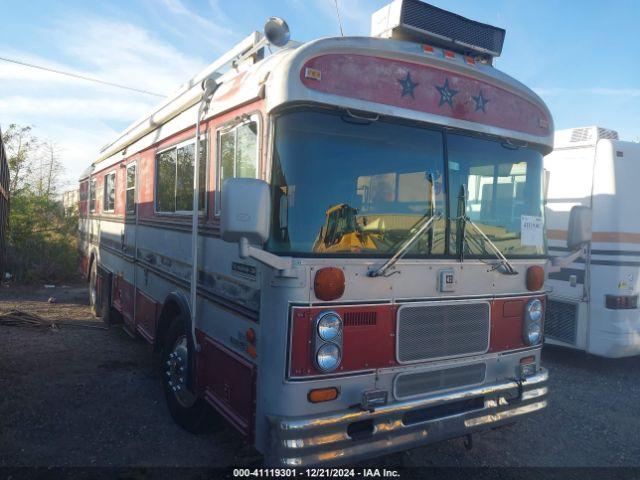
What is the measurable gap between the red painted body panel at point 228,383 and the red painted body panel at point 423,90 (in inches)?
71.3

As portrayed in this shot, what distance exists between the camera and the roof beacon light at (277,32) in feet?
10.7

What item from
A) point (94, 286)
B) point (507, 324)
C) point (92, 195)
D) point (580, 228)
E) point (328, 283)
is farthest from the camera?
point (92, 195)

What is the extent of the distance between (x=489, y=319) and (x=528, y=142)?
1404 millimetres

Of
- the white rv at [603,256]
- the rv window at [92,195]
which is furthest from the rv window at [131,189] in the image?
the white rv at [603,256]

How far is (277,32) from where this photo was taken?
3271mm

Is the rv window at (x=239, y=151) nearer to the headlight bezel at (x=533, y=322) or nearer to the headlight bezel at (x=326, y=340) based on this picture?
the headlight bezel at (x=326, y=340)

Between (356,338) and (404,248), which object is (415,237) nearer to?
(404,248)

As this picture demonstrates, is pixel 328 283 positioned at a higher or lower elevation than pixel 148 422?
higher

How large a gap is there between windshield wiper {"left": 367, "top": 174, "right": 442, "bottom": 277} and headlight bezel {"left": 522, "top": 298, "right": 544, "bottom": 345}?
1091 millimetres

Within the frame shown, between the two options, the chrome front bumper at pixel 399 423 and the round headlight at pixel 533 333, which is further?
the round headlight at pixel 533 333

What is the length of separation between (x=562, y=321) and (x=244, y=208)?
550cm

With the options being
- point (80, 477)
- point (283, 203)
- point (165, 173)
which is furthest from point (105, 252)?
point (283, 203)

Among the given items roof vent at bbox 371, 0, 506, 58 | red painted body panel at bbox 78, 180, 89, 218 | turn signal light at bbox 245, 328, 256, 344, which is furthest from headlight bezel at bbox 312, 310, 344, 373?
red painted body panel at bbox 78, 180, 89, 218

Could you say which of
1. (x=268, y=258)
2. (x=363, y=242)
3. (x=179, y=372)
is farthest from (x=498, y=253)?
(x=179, y=372)
